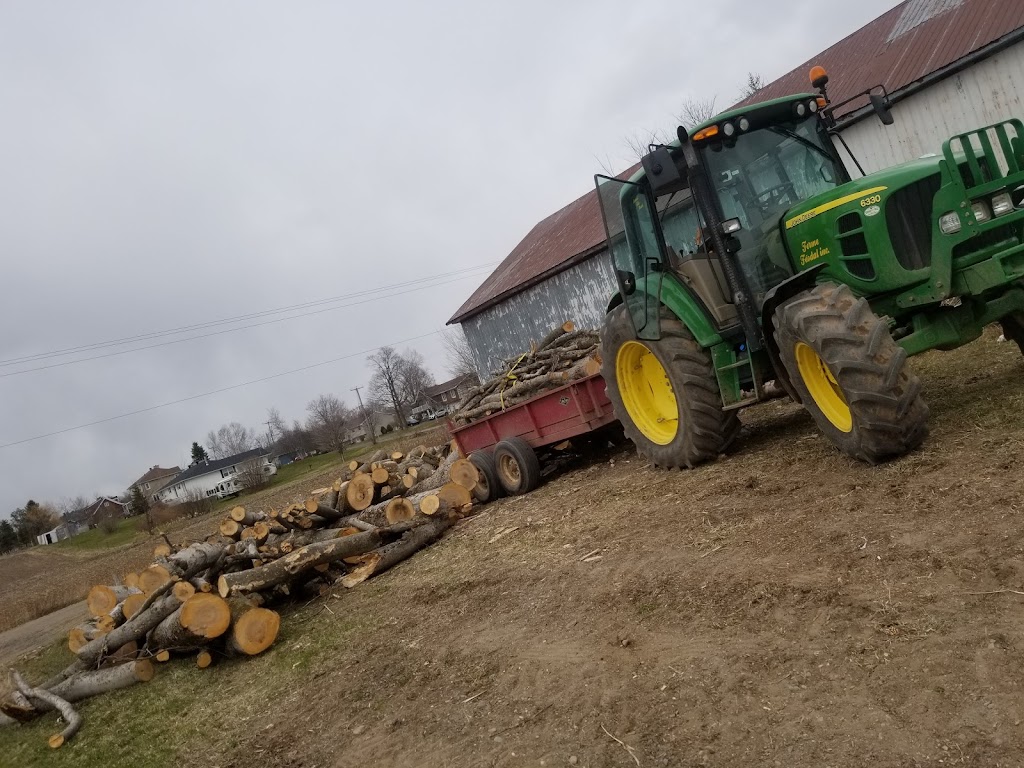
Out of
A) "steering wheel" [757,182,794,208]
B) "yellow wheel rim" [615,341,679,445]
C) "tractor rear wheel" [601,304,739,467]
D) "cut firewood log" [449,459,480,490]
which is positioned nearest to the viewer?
"steering wheel" [757,182,794,208]

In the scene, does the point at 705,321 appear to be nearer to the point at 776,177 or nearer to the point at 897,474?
the point at 776,177

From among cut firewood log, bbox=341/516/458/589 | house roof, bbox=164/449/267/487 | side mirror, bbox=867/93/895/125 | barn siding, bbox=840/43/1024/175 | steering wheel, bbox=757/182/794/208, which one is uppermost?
house roof, bbox=164/449/267/487

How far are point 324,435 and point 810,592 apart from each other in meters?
88.3

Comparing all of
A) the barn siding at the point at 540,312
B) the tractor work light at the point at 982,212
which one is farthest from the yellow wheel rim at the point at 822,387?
the barn siding at the point at 540,312

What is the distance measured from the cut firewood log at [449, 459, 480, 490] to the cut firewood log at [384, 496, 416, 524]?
1208 millimetres

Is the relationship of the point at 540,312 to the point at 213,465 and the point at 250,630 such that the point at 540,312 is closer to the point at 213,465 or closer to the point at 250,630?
the point at 250,630

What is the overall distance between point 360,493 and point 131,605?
120 inches

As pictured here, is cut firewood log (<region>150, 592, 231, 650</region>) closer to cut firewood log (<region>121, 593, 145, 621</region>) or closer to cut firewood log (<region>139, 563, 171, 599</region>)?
cut firewood log (<region>121, 593, 145, 621</region>)

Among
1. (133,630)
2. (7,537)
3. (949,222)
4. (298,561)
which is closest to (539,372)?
(298,561)

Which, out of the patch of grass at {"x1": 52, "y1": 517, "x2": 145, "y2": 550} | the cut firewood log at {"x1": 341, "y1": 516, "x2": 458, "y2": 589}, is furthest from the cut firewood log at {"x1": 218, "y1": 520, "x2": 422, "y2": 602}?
the patch of grass at {"x1": 52, "y1": 517, "x2": 145, "y2": 550}

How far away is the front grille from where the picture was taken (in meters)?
5.61

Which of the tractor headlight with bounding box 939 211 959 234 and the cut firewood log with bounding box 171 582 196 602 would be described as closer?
the tractor headlight with bounding box 939 211 959 234

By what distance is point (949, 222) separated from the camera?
544 centimetres

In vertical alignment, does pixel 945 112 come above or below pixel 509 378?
above
